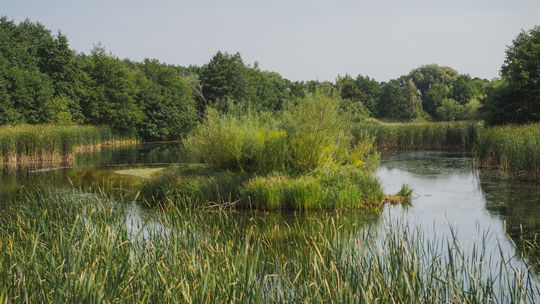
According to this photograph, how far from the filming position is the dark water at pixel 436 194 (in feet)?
37.2

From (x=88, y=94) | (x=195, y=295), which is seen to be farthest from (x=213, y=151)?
(x=88, y=94)

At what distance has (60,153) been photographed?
3152 centimetres

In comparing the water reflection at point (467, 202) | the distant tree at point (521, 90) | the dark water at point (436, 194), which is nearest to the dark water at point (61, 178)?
the dark water at point (436, 194)

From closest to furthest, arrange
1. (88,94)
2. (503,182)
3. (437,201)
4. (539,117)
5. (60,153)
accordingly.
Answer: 1. (437,201)
2. (503,182)
3. (539,117)
4. (60,153)
5. (88,94)

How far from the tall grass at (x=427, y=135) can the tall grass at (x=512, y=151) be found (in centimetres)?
967

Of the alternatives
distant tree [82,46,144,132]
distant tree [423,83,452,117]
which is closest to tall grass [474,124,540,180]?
distant tree [82,46,144,132]

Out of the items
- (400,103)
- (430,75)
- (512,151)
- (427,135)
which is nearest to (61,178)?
(512,151)

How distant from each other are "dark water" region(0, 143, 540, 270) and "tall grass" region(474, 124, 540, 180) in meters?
0.61

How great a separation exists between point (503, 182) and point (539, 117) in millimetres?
11253

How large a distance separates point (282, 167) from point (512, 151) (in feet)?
31.9

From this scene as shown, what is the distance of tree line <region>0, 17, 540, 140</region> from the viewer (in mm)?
29984

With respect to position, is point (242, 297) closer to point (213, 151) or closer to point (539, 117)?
point (213, 151)

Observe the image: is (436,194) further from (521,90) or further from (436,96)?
(436,96)

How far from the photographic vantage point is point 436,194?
677 inches
